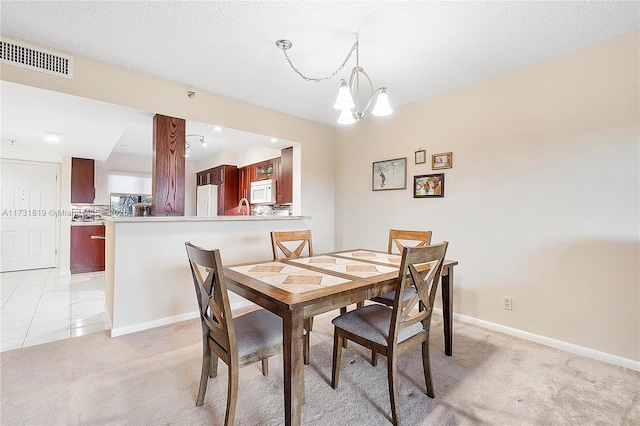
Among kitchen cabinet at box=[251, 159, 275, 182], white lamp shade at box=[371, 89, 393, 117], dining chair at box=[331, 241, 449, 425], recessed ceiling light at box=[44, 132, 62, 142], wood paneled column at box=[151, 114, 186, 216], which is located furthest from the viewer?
kitchen cabinet at box=[251, 159, 275, 182]

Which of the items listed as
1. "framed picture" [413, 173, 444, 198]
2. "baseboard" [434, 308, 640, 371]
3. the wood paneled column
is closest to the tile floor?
the wood paneled column

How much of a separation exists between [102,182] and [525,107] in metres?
6.84

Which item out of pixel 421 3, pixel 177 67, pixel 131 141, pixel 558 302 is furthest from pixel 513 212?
pixel 131 141

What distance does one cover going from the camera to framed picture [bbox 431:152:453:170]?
9.95 ft

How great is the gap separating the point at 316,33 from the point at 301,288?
5.78 feet

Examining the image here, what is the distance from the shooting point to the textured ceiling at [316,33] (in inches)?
71.2

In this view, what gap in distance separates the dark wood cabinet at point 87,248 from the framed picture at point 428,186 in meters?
5.10

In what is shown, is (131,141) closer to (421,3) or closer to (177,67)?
(177,67)

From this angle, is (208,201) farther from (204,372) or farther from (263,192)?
(204,372)

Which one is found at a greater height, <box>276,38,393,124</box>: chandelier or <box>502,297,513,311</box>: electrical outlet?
<box>276,38,393,124</box>: chandelier

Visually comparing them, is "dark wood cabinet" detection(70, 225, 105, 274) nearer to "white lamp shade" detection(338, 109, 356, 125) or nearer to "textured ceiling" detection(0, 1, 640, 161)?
"textured ceiling" detection(0, 1, 640, 161)

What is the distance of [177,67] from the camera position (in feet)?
8.29

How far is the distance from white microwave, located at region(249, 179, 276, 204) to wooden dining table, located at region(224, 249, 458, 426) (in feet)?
7.84

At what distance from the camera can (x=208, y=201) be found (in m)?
5.81
